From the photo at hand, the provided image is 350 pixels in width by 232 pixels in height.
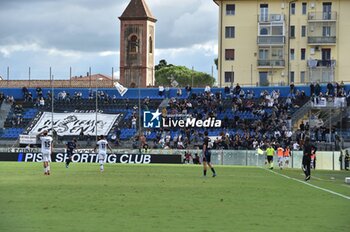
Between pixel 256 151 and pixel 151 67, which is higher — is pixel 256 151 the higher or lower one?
the lower one

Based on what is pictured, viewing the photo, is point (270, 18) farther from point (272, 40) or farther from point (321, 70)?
point (321, 70)

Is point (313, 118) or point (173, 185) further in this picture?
point (313, 118)

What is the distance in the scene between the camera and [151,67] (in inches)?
5620

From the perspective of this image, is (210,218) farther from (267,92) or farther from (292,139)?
(267,92)

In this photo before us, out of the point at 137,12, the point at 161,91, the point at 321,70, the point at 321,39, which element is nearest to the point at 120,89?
the point at 161,91

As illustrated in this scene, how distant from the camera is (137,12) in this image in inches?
5674

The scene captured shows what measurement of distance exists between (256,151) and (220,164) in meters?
3.01

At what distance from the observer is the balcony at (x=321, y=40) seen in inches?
4328

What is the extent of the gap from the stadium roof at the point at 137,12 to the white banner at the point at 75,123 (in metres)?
48.3

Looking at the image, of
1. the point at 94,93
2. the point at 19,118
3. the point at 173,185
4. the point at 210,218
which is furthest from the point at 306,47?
the point at 210,218

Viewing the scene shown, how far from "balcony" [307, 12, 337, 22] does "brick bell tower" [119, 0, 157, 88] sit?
34105 millimetres

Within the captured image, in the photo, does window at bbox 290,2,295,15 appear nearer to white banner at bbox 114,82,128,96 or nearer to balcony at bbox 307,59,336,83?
balcony at bbox 307,59,336,83

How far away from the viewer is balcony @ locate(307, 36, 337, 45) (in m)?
110

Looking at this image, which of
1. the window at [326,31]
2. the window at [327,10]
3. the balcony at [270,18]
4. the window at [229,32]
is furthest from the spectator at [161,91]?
the window at [327,10]
